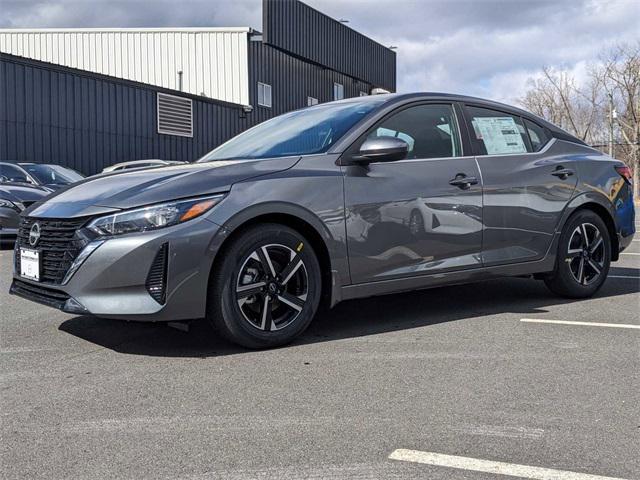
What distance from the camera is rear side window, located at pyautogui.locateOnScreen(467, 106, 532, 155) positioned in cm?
527

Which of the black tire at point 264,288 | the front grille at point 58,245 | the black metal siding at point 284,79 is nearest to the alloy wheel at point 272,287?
the black tire at point 264,288

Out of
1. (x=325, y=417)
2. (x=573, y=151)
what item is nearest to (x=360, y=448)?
(x=325, y=417)

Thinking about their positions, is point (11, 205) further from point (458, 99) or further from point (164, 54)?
point (164, 54)

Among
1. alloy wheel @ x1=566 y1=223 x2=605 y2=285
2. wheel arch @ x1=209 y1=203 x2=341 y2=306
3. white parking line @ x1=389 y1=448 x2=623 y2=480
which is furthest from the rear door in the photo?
white parking line @ x1=389 y1=448 x2=623 y2=480

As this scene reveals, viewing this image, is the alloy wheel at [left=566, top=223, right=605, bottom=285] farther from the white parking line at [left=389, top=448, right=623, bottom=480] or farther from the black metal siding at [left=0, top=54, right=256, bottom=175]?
the black metal siding at [left=0, top=54, right=256, bottom=175]

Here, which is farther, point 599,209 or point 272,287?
point 599,209

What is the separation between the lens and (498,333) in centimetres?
464

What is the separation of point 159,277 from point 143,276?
8cm

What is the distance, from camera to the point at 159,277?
377 centimetres

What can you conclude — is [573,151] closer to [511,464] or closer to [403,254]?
[403,254]

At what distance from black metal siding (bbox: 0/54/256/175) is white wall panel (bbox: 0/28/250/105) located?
14.4 feet

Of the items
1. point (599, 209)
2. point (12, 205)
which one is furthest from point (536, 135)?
point (12, 205)

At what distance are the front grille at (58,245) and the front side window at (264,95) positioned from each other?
22203mm

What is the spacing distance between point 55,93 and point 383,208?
13.9 meters
